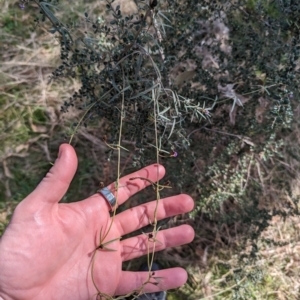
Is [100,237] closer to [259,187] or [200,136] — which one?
[200,136]

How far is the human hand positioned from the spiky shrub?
0.55 ft

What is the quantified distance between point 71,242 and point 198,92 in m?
0.77

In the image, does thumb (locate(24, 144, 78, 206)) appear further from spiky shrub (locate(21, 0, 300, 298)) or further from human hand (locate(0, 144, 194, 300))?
spiky shrub (locate(21, 0, 300, 298))

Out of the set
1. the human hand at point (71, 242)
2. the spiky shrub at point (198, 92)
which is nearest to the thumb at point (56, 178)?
the human hand at point (71, 242)

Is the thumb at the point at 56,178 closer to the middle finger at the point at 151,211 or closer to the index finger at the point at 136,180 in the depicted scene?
the index finger at the point at 136,180

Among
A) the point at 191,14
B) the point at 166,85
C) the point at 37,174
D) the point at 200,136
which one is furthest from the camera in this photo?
the point at 37,174

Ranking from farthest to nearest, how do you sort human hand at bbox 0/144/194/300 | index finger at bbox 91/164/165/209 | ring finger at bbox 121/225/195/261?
ring finger at bbox 121/225/195/261, index finger at bbox 91/164/165/209, human hand at bbox 0/144/194/300

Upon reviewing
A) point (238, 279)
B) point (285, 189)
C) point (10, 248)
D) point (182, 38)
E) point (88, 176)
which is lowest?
point (238, 279)

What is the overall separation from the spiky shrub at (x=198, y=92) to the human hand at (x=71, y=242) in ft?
0.55

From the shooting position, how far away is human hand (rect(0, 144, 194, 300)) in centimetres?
151

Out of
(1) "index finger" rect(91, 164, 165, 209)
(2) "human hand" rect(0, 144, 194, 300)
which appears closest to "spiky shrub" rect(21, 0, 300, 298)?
(1) "index finger" rect(91, 164, 165, 209)

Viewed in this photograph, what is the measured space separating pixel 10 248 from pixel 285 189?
4.91 feet

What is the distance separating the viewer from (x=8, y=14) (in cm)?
258

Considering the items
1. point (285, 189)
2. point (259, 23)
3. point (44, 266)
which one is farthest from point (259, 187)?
point (44, 266)
